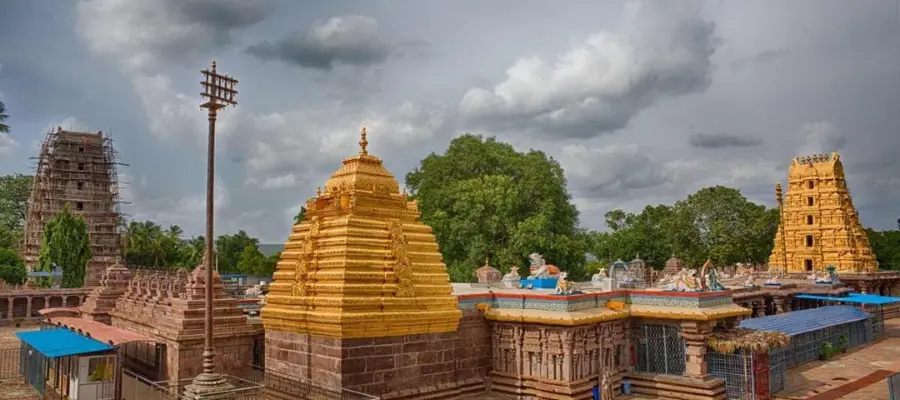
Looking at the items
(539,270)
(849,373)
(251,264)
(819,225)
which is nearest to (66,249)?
(251,264)

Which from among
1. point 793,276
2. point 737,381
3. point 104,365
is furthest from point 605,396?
point 793,276

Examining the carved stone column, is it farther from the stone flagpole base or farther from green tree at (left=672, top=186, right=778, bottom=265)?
green tree at (left=672, top=186, right=778, bottom=265)

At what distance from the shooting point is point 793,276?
38594 mm

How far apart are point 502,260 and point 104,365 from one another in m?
23.1

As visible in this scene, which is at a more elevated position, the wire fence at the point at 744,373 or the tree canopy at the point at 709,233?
the tree canopy at the point at 709,233

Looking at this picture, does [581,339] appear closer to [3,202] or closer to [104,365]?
[104,365]

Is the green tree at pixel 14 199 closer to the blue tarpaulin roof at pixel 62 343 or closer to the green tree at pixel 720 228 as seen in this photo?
the blue tarpaulin roof at pixel 62 343

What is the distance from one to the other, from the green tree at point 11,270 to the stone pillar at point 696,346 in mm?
44314

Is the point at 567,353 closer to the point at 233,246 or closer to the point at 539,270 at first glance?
the point at 539,270

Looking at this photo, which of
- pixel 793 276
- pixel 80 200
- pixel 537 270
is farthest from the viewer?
pixel 80 200

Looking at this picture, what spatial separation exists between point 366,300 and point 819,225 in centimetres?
4274

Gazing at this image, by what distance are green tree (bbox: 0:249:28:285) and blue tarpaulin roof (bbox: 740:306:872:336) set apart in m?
44.5

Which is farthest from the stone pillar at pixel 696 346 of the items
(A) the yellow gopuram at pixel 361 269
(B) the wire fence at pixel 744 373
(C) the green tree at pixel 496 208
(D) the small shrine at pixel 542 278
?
(C) the green tree at pixel 496 208

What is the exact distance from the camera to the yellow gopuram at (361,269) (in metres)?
13.9
